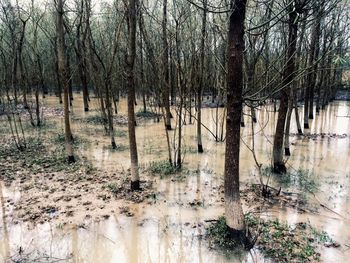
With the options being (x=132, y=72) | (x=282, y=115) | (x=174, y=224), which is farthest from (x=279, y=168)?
(x=132, y=72)

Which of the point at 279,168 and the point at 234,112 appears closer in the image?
the point at 234,112

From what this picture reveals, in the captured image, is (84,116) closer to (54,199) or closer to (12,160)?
(12,160)

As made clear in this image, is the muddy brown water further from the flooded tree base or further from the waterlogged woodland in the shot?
the flooded tree base

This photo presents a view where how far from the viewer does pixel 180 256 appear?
570cm

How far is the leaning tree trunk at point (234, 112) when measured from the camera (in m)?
5.20

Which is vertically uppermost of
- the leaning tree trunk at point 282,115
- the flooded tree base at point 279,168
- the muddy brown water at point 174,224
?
the leaning tree trunk at point 282,115

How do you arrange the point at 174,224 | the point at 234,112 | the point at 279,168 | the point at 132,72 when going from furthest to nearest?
the point at 279,168 < the point at 132,72 < the point at 174,224 < the point at 234,112

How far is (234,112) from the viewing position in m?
5.39

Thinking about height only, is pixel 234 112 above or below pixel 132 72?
below

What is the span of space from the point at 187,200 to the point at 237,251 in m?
2.55

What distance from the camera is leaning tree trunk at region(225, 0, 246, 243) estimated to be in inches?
205

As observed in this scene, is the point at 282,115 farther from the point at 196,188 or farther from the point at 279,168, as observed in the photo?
the point at 196,188

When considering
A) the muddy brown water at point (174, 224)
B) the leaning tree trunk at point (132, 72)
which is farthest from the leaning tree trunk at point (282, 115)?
the leaning tree trunk at point (132, 72)

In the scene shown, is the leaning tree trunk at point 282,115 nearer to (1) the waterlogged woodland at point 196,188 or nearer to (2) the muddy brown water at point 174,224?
(1) the waterlogged woodland at point 196,188
